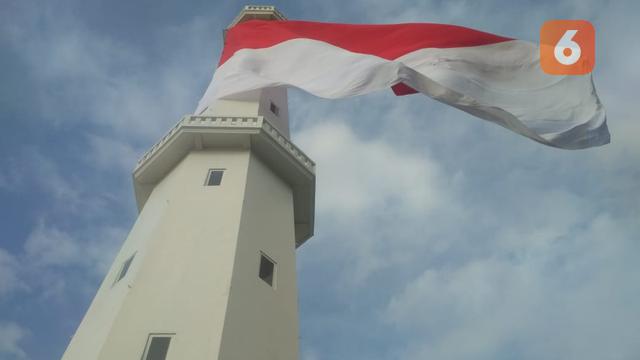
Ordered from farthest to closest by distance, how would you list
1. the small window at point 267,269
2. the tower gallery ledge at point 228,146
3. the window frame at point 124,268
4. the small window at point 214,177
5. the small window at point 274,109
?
1. the small window at point 274,109
2. the tower gallery ledge at point 228,146
3. the small window at point 214,177
4. the small window at point 267,269
5. the window frame at point 124,268

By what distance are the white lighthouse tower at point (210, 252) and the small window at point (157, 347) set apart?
2 cm

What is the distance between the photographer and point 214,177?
1938cm

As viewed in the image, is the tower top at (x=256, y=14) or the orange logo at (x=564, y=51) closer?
the orange logo at (x=564, y=51)

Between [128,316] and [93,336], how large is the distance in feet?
3.91

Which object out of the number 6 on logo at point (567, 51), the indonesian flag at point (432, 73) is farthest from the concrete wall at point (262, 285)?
the number 6 on logo at point (567, 51)

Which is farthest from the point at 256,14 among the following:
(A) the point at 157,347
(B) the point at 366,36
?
(A) the point at 157,347

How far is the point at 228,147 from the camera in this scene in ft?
68.5

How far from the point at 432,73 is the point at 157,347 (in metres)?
9.67

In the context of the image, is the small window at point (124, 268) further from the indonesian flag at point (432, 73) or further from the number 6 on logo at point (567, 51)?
the number 6 on logo at point (567, 51)

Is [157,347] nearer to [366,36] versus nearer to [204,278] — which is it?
[204,278]

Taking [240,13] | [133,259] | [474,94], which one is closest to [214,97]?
[133,259]

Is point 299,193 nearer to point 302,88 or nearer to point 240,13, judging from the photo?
point 302,88

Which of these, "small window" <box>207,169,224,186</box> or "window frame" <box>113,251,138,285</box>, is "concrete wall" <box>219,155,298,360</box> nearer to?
"small window" <box>207,169,224,186</box>

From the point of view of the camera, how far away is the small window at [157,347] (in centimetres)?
1294
